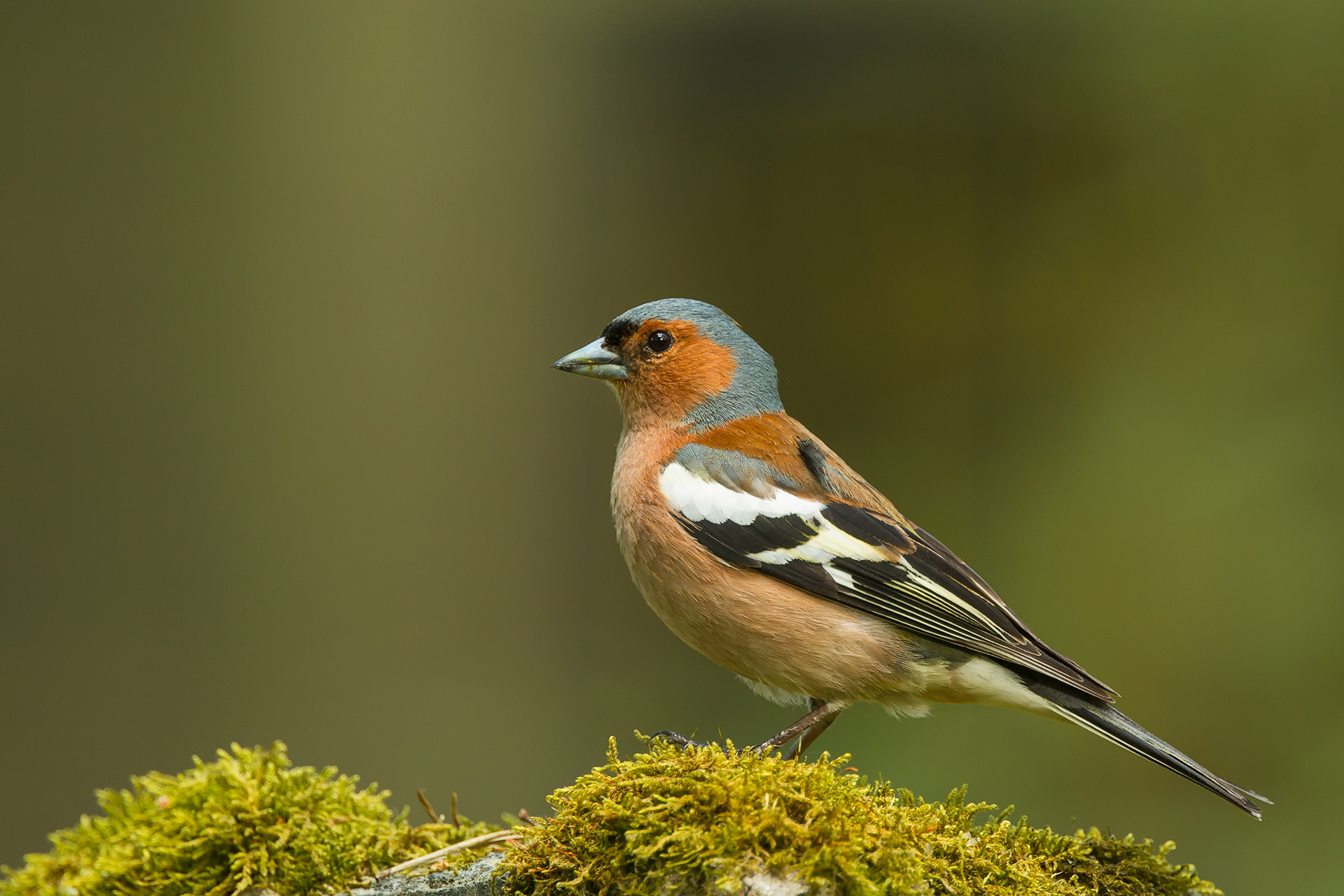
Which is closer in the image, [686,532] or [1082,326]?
[686,532]

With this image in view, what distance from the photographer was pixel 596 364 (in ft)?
12.2

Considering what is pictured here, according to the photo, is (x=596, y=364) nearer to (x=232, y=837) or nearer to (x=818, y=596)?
(x=818, y=596)

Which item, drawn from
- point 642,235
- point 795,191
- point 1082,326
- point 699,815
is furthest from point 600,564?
point 699,815

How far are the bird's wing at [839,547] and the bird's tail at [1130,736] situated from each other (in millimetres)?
60

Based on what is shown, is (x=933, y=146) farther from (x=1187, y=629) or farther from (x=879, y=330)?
(x=1187, y=629)

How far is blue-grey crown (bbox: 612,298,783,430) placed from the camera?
11.9ft

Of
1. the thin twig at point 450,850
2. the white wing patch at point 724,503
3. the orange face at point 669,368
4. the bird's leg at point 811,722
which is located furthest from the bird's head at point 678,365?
the thin twig at point 450,850

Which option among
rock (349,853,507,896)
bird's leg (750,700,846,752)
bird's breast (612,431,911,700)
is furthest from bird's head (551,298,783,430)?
rock (349,853,507,896)

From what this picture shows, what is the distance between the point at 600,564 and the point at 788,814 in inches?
197

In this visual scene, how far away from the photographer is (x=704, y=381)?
366cm

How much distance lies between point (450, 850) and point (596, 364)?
1.66 metres

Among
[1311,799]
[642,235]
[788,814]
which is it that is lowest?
[1311,799]

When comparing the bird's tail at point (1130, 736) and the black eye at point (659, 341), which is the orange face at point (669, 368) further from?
the bird's tail at point (1130, 736)

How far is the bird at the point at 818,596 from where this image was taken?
2.92 meters
